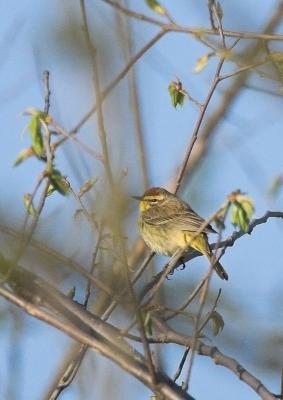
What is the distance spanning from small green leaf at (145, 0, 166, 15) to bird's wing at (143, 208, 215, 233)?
444cm

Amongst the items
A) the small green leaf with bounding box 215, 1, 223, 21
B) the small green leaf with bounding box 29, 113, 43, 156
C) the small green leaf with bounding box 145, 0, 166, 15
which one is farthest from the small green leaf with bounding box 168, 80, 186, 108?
the small green leaf with bounding box 29, 113, 43, 156

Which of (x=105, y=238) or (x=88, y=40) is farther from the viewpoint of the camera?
(x=105, y=238)

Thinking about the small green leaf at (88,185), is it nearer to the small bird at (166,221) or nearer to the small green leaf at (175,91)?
the small green leaf at (175,91)

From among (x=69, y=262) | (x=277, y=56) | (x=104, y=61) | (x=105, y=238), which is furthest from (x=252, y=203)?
(x=104, y=61)

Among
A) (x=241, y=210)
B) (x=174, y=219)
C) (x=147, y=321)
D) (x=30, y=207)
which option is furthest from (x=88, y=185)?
(x=174, y=219)

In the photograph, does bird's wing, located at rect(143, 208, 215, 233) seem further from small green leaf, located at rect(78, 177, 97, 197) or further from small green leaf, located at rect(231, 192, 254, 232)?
small green leaf, located at rect(231, 192, 254, 232)

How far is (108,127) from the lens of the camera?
153 inches

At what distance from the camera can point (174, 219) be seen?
8.30 meters

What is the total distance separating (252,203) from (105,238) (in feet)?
4.03

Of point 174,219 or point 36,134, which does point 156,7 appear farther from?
point 174,219

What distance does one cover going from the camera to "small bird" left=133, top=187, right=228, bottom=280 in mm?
7671

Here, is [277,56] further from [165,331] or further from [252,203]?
[165,331]

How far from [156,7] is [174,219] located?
4.89 meters

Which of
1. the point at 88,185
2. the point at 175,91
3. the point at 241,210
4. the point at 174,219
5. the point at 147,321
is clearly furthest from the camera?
the point at 174,219
